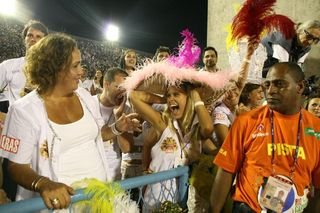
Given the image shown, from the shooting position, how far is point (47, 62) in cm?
222


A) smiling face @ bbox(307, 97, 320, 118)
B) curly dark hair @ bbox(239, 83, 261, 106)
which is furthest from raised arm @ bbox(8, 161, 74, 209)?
smiling face @ bbox(307, 97, 320, 118)

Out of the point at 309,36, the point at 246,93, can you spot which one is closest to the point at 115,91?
the point at 246,93

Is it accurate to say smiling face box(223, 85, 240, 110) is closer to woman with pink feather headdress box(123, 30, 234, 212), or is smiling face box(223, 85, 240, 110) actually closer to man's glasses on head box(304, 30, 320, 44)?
woman with pink feather headdress box(123, 30, 234, 212)

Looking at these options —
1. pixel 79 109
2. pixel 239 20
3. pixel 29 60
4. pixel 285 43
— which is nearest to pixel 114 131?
pixel 79 109

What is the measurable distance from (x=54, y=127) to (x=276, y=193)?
59.4 inches

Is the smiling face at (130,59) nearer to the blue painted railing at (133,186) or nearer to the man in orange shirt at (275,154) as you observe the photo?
the blue painted railing at (133,186)

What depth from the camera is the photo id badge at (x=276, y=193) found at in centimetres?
240

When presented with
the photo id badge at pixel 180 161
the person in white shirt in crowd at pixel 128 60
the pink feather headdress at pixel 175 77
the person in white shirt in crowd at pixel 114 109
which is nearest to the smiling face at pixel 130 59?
the person in white shirt in crowd at pixel 128 60

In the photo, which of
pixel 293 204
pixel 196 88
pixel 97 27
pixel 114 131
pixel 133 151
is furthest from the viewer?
pixel 97 27

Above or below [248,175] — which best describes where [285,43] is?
above

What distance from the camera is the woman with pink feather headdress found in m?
3.01

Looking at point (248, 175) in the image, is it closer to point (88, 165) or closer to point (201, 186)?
point (201, 186)

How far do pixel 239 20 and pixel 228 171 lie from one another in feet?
6.99

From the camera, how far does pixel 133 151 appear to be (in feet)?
12.5
